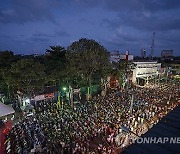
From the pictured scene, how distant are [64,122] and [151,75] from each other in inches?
2043

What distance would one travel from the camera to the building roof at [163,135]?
5.61 m

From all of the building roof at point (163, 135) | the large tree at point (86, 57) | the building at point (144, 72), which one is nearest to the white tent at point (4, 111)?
the building roof at point (163, 135)

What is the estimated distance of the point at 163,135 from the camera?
623 cm

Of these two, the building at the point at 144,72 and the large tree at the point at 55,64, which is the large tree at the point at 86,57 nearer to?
the large tree at the point at 55,64

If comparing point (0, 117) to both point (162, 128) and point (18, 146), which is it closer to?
point (18, 146)

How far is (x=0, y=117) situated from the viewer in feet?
53.2

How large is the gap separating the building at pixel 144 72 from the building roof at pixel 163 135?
53.2 m

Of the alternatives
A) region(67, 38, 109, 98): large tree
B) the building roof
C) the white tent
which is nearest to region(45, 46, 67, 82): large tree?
region(67, 38, 109, 98): large tree

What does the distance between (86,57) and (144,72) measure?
33794 millimetres

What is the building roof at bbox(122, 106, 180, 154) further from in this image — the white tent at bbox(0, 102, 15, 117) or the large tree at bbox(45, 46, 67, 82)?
the large tree at bbox(45, 46, 67, 82)

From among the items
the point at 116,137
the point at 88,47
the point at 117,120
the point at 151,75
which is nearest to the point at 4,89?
the point at 88,47

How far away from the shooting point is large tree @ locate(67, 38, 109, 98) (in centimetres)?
3538

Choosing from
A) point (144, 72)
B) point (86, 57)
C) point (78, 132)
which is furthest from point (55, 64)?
point (144, 72)

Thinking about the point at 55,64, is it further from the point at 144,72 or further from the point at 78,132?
the point at 144,72
